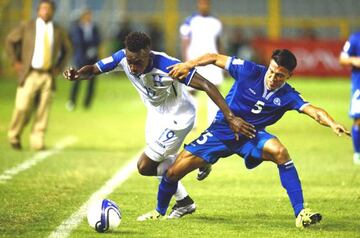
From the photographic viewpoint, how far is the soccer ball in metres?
8.70

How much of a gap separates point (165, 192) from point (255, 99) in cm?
127

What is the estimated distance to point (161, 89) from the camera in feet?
31.5

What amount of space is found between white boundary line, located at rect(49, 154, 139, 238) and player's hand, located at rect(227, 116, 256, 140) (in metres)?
1.73

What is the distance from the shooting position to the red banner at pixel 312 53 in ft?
126

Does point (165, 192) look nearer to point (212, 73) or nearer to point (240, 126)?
point (240, 126)

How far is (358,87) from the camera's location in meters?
14.5

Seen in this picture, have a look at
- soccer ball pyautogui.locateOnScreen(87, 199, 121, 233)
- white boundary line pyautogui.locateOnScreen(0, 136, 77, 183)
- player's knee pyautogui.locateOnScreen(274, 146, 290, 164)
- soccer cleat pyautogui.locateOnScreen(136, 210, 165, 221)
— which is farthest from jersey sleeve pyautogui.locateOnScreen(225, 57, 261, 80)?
white boundary line pyautogui.locateOnScreen(0, 136, 77, 183)

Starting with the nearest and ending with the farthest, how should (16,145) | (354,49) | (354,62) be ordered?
(354,62), (354,49), (16,145)

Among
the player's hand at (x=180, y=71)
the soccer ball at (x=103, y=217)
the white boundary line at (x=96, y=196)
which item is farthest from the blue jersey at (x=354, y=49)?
the soccer ball at (x=103, y=217)

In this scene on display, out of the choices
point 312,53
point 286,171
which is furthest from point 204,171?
point 312,53

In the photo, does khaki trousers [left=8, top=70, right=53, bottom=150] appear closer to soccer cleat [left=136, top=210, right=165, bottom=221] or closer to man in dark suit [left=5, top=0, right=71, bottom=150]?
man in dark suit [left=5, top=0, right=71, bottom=150]

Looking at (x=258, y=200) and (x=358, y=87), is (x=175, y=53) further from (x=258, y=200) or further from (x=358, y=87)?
(x=258, y=200)

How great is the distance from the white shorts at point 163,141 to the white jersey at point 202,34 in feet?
31.5

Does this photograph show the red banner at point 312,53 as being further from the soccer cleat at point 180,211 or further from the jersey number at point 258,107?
the jersey number at point 258,107
